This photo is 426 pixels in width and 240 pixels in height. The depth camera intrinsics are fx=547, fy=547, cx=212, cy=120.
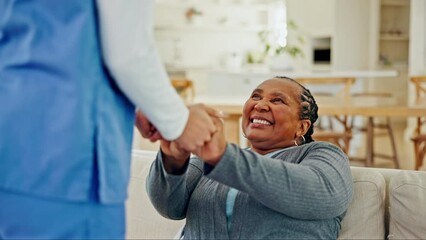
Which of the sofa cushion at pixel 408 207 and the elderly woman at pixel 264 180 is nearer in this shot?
the elderly woman at pixel 264 180

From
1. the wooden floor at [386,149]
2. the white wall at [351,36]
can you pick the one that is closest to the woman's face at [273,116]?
the wooden floor at [386,149]

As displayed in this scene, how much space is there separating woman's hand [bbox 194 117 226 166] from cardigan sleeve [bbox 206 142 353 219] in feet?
0.04

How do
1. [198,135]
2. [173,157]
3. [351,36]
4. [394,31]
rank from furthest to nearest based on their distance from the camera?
[394,31] → [351,36] → [173,157] → [198,135]

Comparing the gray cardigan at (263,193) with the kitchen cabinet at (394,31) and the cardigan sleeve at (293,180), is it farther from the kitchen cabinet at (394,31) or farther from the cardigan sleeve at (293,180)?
the kitchen cabinet at (394,31)

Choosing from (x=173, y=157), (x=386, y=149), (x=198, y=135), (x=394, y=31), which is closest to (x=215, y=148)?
(x=198, y=135)

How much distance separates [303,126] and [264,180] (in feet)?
1.57

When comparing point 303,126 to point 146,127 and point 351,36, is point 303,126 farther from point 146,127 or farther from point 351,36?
point 351,36

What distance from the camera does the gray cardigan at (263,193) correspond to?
3.60 feet

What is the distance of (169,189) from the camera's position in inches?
52.6

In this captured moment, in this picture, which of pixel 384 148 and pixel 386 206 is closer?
pixel 386 206

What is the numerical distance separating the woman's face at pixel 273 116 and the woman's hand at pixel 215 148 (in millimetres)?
438

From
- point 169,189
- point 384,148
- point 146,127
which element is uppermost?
point 146,127

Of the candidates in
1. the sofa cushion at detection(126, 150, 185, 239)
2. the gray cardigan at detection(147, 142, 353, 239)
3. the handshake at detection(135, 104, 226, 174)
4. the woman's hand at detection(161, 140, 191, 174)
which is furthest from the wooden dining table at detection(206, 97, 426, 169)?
the handshake at detection(135, 104, 226, 174)

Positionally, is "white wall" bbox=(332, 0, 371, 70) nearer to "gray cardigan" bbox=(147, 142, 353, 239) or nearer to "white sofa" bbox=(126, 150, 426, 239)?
"white sofa" bbox=(126, 150, 426, 239)
